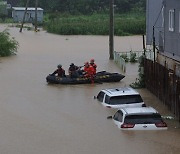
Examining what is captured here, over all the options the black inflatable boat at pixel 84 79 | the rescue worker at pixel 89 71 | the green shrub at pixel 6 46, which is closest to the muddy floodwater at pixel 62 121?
the black inflatable boat at pixel 84 79

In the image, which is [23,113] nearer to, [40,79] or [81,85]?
[81,85]

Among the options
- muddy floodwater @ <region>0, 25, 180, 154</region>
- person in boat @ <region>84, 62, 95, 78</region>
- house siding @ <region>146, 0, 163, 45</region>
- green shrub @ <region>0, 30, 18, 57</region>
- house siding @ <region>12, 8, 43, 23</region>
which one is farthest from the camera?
house siding @ <region>12, 8, 43, 23</region>

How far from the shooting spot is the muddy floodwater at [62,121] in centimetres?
1777

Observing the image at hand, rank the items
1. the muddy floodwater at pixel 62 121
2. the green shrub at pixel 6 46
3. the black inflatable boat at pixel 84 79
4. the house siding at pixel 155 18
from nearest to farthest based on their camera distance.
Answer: the muddy floodwater at pixel 62 121, the black inflatable boat at pixel 84 79, the house siding at pixel 155 18, the green shrub at pixel 6 46

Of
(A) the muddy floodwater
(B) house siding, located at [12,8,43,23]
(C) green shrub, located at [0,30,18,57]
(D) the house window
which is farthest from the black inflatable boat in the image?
(B) house siding, located at [12,8,43,23]

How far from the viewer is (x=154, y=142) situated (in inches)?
711

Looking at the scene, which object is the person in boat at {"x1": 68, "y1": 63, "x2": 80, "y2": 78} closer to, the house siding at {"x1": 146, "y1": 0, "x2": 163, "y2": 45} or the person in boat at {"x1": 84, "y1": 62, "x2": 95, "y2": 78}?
the person in boat at {"x1": 84, "y1": 62, "x2": 95, "y2": 78}

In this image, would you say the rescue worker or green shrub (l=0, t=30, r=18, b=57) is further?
green shrub (l=0, t=30, r=18, b=57)

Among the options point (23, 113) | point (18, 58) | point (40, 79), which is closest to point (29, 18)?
point (18, 58)

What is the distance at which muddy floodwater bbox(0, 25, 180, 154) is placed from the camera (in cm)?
1777

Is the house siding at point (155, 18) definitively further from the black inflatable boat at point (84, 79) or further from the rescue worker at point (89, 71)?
the rescue worker at point (89, 71)

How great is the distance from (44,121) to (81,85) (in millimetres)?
8533

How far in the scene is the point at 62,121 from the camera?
21.3 metres

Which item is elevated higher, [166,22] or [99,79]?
[166,22]
